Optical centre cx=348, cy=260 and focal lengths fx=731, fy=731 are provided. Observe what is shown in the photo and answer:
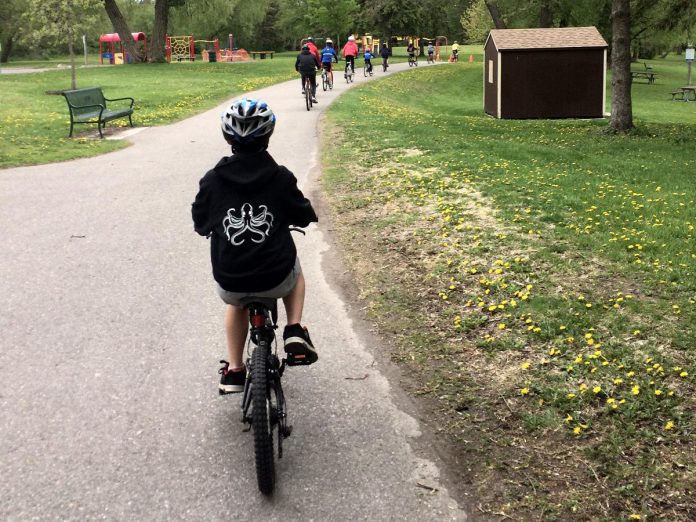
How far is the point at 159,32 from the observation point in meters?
47.1

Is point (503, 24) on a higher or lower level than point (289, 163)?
higher

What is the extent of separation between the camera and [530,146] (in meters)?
15.0

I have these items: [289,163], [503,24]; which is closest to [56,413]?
[289,163]

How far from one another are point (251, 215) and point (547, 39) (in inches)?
984

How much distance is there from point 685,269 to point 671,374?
213cm

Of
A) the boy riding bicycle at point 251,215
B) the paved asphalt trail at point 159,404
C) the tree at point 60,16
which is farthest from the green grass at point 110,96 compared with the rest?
the boy riding bicycle at point 251,215

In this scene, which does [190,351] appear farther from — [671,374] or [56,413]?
[671,374]

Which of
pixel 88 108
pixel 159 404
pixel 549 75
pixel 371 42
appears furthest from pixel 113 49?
pixel 159 404

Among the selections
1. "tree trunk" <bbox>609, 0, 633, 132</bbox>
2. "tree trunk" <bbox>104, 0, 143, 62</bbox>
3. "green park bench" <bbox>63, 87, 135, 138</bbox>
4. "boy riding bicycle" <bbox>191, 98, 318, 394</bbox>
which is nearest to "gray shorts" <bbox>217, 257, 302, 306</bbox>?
"boy riding bicycle" <bbox>191, 98, 318, 394</bbox>

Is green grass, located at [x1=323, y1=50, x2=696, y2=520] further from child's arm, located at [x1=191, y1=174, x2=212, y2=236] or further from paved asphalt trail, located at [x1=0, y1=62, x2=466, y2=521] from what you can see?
child's arm, located at [x1=191, y1=174, x2=212, y2=236]

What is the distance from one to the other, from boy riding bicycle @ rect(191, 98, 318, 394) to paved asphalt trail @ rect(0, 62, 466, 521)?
68 centimetres

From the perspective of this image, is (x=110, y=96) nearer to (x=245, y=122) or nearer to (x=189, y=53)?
(x=245, y=122)

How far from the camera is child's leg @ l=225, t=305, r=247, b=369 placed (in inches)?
153

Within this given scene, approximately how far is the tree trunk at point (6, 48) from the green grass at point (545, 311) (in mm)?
61345
